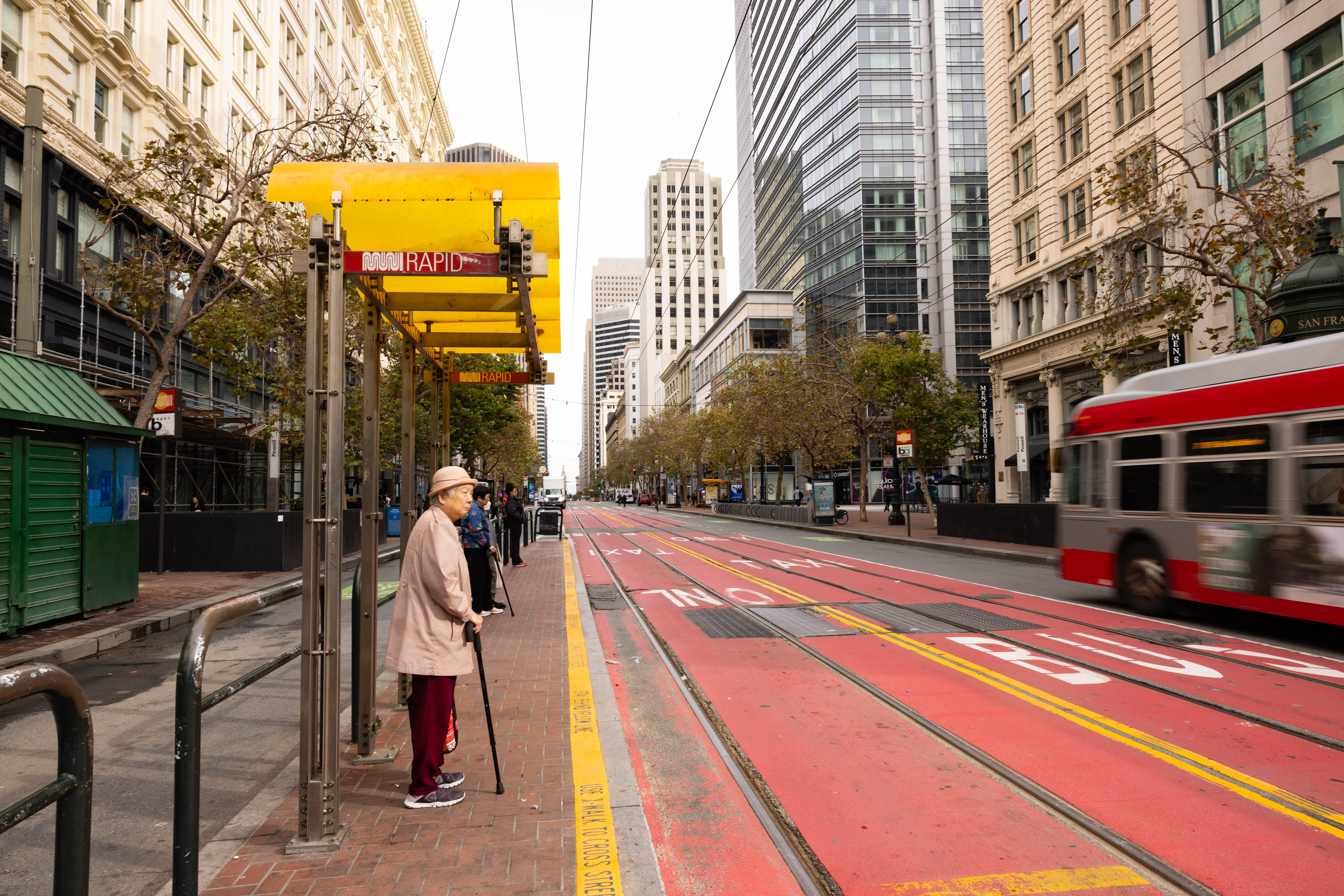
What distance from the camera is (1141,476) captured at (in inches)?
418

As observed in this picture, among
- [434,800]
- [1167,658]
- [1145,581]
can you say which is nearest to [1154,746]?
[1167,658]

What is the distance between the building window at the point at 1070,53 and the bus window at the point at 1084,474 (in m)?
26.1

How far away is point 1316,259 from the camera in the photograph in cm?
1188

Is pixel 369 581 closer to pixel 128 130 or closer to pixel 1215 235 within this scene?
pixel 1215 235

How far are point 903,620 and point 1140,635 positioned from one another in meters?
2.55

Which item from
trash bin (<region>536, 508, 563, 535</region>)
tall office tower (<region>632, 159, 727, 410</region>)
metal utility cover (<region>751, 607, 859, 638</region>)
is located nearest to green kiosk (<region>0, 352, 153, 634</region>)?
metal utility cover (<region>751, 607, 859, 638</region>)

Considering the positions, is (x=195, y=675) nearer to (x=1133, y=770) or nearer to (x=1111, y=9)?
(x=1133, y=770)

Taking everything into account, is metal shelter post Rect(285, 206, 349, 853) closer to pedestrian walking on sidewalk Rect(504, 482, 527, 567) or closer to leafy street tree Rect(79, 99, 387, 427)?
leafy street tree Rect(79, 99, 387, 427)

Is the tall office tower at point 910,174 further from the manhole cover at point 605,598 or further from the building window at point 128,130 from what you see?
the manhole cover at point 605,598

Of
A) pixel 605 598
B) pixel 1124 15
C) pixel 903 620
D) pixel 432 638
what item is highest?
pixel 1124 15

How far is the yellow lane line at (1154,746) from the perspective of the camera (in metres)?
4.17

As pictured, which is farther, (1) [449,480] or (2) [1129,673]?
(2) [1129,673]

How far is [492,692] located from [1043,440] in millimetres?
33156

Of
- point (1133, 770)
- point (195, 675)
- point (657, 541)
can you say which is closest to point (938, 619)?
point (1133, 770)
